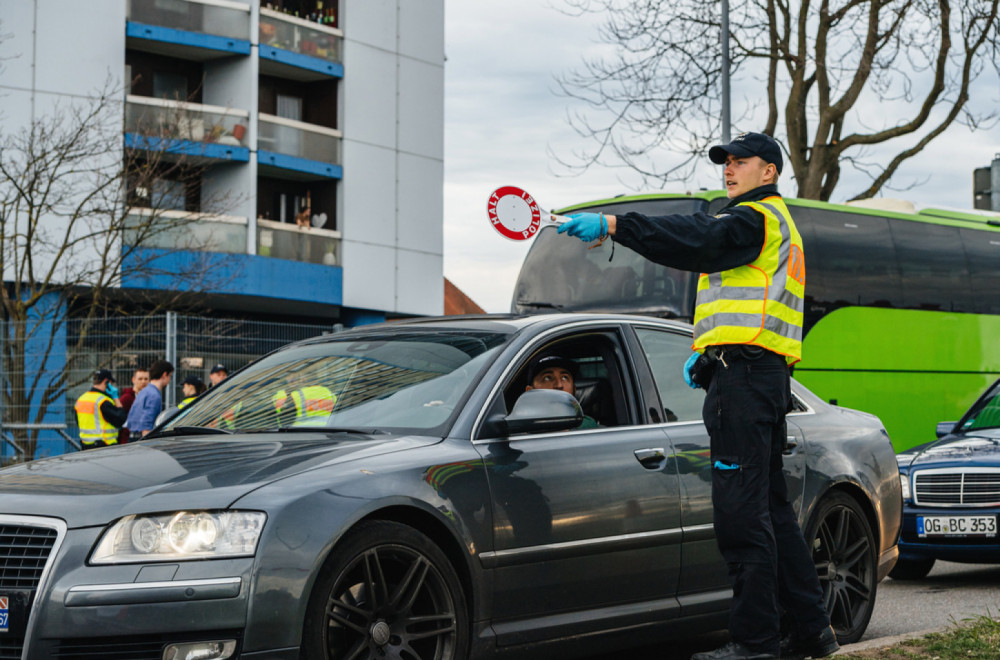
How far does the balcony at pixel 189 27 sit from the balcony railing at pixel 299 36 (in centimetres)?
61

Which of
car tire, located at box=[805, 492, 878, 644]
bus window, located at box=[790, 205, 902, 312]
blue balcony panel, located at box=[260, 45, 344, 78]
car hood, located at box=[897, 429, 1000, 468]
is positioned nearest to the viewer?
car tire, located at box=[805, 492, 878, 644]

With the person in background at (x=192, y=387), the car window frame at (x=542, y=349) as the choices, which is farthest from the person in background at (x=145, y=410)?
the car window frame at (x=542, y=349)

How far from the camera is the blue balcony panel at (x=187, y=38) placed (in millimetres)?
30675

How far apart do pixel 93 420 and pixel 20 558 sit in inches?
419

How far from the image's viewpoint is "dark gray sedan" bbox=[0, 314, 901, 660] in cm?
407

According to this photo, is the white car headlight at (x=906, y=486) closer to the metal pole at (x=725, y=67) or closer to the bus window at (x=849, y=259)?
the bus window at (x=849, y=259)

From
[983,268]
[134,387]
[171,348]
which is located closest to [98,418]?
[134,387]

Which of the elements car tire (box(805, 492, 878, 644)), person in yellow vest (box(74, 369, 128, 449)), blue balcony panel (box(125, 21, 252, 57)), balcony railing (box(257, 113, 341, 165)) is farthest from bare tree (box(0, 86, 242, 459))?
car tire (box(805, 492, 878, 644))

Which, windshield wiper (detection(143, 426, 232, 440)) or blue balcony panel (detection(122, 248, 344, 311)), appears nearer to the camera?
windshield wiper (detection(143, 426, 232, 440))

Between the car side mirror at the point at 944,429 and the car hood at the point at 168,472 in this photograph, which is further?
the car side mirror at the point at 944,429

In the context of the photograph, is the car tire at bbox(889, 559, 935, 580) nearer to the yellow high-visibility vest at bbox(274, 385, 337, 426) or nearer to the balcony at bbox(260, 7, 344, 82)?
the yellow high-visibility vest at bbox(274, 385, 337, 426)

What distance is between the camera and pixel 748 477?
493cm

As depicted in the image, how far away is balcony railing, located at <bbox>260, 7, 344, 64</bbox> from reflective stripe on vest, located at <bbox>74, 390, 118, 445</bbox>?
19749 mm

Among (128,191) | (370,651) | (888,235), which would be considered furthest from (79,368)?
(370,651)
